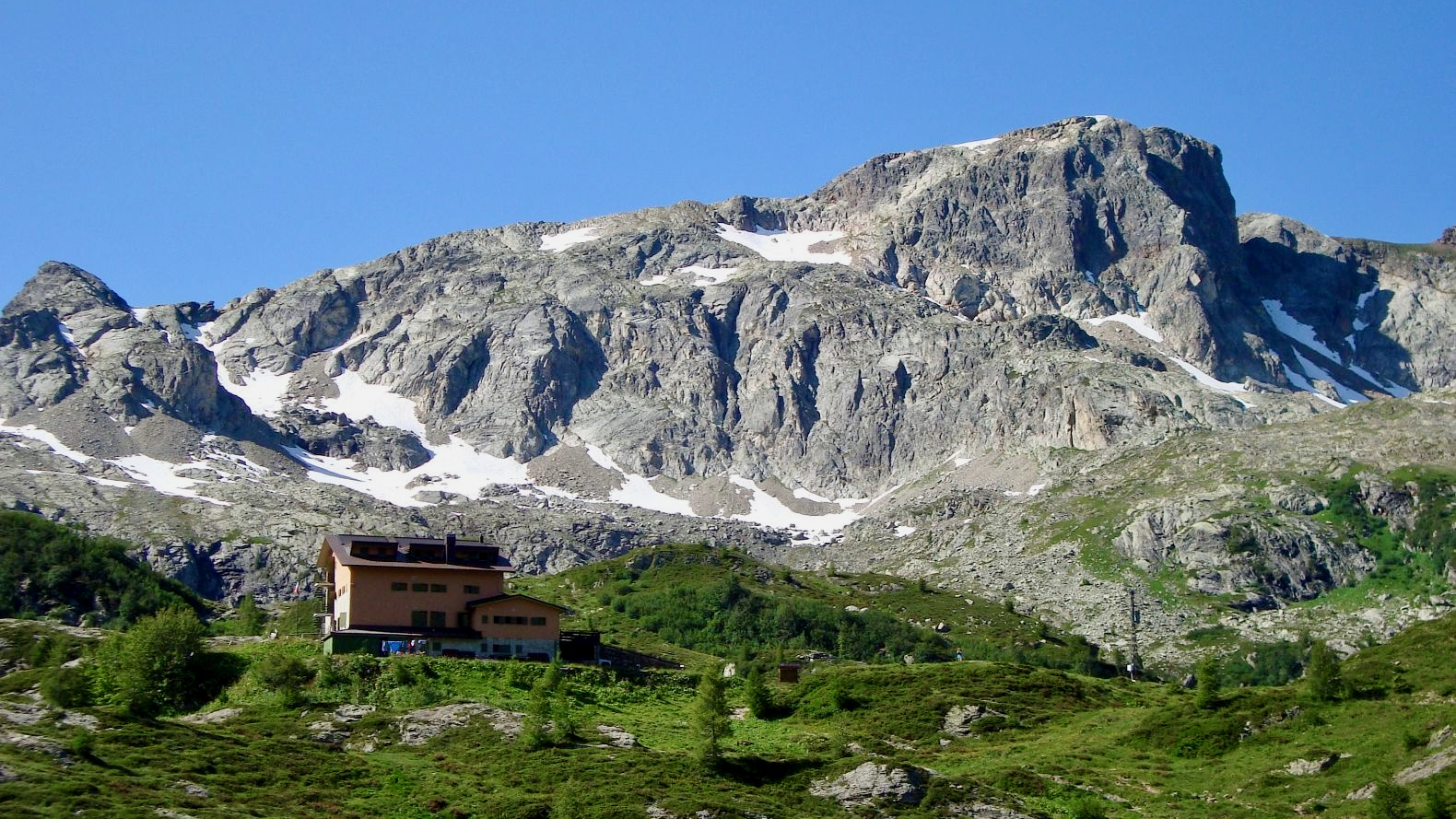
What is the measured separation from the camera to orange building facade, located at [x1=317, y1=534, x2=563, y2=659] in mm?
107438

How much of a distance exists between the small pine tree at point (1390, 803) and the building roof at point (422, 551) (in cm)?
6616

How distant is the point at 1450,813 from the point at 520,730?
49153mm

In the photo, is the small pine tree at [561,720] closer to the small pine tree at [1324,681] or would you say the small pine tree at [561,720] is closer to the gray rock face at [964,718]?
the gray rock face at [964,718]

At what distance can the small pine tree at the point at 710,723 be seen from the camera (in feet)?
265

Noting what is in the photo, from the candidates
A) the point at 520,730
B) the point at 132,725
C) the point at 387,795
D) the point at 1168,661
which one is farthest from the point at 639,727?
the point at 1168,661

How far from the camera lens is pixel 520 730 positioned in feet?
278

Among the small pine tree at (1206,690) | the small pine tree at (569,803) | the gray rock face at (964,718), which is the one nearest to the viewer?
the small pine tree at (569,803)

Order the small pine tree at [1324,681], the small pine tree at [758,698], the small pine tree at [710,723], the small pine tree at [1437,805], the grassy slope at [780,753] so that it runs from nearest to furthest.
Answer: the small pine tree at [1437,805] < the grassy slope at [780,753] < the small pine tree at [710,723] < the small pine tree at [1324,681] < the small pine tree at [758,698]

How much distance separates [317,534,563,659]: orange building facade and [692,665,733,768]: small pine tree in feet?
81.6

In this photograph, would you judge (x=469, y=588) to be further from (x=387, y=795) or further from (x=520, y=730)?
(x=387, y=795)

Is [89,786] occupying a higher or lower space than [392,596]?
lower

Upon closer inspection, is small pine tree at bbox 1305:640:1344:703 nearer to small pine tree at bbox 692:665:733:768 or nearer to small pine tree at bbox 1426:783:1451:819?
small pine tree at bbox 1426:783:1451:819

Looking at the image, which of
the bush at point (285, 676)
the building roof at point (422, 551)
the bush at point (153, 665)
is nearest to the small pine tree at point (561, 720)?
the bush at point (285, 676)

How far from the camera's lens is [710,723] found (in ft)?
272
